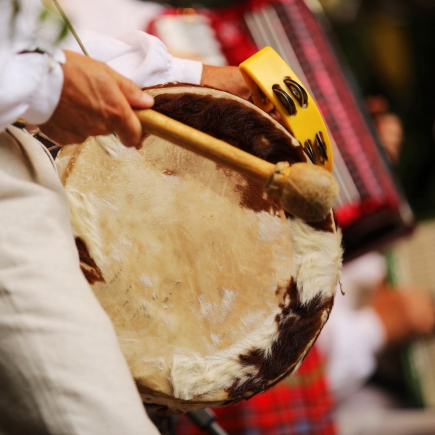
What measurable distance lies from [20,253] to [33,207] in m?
0.05

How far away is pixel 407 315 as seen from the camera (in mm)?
1660

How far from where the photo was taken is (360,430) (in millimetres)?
1590

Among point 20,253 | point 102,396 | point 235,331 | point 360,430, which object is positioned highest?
point 20,253

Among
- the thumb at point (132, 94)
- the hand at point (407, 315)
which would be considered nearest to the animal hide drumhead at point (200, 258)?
the thumb at point (132, 94)

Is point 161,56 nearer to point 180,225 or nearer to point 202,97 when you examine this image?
point 202,97

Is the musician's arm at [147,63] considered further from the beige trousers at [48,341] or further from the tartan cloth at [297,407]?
the tartan cloth at [297,407]

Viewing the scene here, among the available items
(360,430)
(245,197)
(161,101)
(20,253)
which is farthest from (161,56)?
(360,430)

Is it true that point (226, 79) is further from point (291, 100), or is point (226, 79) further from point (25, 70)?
point (25, 70)

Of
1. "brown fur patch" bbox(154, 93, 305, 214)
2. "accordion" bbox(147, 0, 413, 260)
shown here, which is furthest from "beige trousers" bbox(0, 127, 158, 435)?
"accordion" bbox(147, 0, 413, 260)

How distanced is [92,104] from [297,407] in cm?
106

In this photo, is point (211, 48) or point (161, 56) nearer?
point (161, 56)

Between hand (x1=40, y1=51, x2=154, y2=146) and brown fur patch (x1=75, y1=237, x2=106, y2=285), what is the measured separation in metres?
0.17

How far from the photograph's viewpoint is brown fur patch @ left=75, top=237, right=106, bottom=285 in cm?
75

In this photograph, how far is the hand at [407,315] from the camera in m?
1.66
